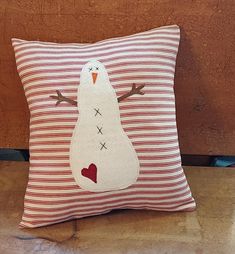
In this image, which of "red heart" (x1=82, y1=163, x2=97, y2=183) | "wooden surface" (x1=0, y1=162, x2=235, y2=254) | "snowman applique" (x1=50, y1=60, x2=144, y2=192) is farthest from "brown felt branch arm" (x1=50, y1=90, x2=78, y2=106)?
"wooden surface" (x1=0, y1=162, x2=235, y2=254)

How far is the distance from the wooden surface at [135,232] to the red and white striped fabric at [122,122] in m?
0.03

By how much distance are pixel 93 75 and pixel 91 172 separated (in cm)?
20

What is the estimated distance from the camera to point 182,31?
3.04ft

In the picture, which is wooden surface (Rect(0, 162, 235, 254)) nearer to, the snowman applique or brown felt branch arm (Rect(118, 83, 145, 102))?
the snowman applique

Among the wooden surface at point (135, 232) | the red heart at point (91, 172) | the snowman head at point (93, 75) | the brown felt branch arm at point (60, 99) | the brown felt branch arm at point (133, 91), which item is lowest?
the wooden surface at point (135, 232)

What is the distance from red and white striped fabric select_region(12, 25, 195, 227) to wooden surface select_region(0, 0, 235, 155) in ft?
0.30

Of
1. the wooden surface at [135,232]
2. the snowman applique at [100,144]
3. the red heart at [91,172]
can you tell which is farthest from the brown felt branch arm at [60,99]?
the wooden surface at [135,232]

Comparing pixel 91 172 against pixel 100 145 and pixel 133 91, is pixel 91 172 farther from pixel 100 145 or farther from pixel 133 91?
pixel 133 91

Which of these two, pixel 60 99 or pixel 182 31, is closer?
pixel 60 99

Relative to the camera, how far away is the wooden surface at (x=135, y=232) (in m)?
0.80

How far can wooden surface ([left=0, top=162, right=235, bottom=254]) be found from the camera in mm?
803

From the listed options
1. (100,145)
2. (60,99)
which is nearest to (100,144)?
(100,145)

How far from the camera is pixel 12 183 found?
3.30ft

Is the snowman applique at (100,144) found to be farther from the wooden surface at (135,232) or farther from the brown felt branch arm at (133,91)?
the wooden surface at (135,232)
